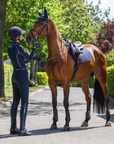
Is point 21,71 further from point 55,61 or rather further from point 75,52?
point 75,52

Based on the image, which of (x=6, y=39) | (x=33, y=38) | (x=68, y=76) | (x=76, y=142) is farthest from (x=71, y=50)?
(x=6, y=39)

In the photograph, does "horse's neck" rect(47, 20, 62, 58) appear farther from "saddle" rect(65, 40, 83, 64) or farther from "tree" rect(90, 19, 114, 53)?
"tree" rect(90, 19, 114, 53)

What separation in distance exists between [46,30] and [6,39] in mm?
18091

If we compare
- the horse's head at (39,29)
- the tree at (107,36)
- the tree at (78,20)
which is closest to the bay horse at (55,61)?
the horse's head at (39,29)

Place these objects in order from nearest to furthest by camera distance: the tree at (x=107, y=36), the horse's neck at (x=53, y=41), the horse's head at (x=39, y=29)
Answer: the horse's head at (x=39, y=29)
the horse's neck at (x=53, y=41)
the tree at (x=107, y=36)

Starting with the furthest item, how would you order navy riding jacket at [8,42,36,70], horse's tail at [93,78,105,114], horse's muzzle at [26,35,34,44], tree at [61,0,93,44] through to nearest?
tree at [61,0,93,44] < horse's tail at [93,78,105,114] < horse's muzzle at [26,35,34,44] < navy riding jacket at [8,42,36,70]

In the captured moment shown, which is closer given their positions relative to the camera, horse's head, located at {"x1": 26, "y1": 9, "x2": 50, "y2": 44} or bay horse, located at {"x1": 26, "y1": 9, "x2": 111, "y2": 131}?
horse's head, located at {"x1": 26, "y1": 9, "x2": 50, "y2": 44}

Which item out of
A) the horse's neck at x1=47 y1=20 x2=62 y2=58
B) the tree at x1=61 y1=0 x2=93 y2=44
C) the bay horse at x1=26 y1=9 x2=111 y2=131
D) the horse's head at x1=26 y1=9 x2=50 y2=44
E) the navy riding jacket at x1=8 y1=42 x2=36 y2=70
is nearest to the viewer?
the navy riding jacket at x1=8 y1=42 x2=36 y2=70

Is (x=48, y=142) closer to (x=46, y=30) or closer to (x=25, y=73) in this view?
(x=25, y=73)

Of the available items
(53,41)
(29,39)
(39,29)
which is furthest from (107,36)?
(29,39)

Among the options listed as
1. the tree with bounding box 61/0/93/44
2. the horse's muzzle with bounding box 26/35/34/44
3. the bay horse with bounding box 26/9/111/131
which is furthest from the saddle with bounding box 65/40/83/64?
the tree with bounding box 61/0/93/44

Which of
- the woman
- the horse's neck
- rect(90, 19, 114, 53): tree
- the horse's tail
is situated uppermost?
rect(90, 19, 114, 53): tree

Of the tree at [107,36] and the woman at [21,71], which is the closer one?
the woman at [21,71]

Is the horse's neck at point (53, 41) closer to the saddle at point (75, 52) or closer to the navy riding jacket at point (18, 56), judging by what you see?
the saddle at point (75, 52)
